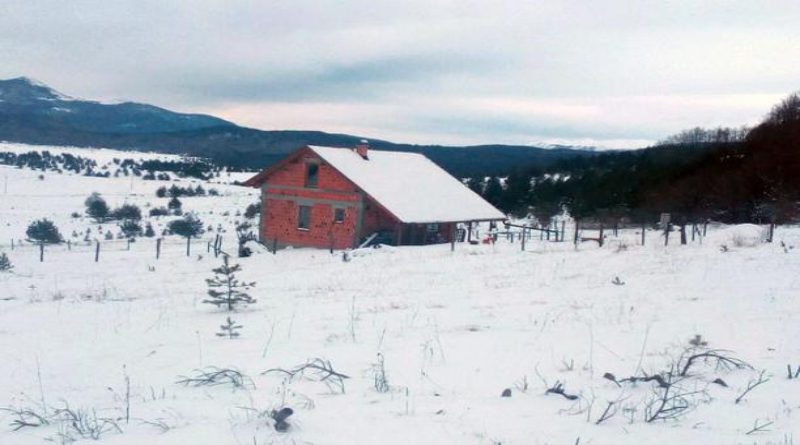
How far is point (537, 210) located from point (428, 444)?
5037cm

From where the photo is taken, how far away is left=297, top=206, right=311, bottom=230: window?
113ft

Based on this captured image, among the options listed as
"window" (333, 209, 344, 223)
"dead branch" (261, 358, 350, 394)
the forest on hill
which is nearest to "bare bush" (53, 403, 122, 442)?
"dead branch" (261, 358, 350, 394)

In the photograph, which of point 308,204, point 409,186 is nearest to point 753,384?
point 308,204

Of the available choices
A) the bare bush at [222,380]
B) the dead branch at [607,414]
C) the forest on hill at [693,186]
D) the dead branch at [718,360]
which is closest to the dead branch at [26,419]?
the bare bush at [222,380]

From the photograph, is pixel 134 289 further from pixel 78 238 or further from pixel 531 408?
pixel 78 238

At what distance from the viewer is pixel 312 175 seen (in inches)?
1351

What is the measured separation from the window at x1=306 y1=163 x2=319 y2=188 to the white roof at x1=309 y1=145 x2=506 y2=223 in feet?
2.69

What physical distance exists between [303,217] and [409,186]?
18.4 feet

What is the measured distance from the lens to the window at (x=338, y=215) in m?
33.1

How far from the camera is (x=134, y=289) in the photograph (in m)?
16.1

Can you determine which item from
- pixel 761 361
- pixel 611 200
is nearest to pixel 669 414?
pixel 761 361

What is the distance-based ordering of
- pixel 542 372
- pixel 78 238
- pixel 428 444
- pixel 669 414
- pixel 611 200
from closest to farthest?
pixel 428 444, pixel 669 414, pixel 542 372, pixel 78 238, pixel 611 200

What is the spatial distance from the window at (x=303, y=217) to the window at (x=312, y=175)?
1142 millimetres

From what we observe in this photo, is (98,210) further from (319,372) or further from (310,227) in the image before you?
(319,372)
